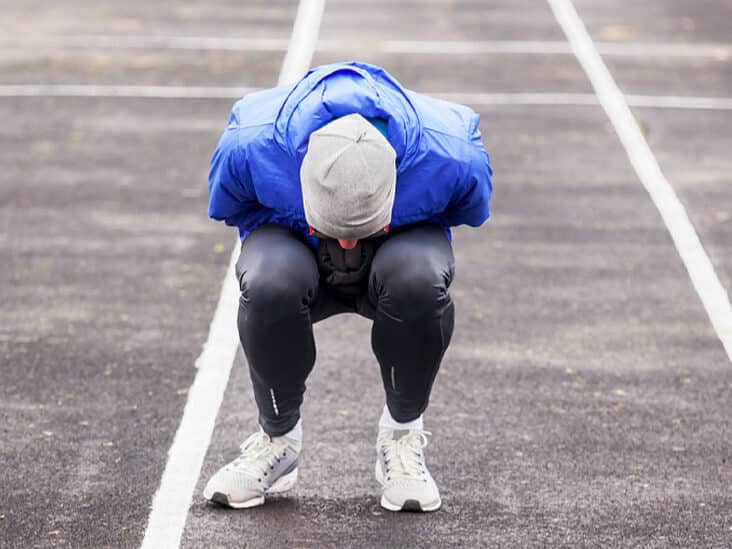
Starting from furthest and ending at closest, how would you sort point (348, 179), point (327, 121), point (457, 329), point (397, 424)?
point (457, 329)
point (397, 424)
point (327, 121)
point (348, 179)

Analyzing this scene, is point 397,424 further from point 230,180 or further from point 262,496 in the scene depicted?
point 230,180

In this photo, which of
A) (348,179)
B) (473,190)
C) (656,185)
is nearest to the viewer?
(348,179)

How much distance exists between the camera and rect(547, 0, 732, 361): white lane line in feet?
21.3

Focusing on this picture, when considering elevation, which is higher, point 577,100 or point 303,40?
point 577,100

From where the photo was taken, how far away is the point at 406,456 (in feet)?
14.4

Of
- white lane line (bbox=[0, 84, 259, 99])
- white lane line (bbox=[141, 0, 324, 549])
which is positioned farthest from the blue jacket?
white lane line (bbox=[0, 84, 259, 99])

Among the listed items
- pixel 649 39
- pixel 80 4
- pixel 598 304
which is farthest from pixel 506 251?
pixel 80 4

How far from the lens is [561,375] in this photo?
5.60 m

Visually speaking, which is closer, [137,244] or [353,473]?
[353,473]

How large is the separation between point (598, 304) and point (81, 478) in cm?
283

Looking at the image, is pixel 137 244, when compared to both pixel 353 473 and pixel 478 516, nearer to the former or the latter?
pixel 353 473

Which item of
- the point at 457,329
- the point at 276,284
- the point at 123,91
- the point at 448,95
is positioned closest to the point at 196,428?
the point at 276,284

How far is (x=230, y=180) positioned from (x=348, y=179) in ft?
1.57

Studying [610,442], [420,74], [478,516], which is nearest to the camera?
[478,516]
